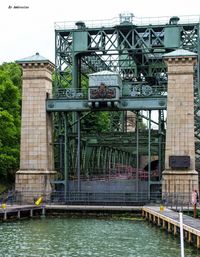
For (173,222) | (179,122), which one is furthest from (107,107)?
(173,222)

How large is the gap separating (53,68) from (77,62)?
12.0 feet

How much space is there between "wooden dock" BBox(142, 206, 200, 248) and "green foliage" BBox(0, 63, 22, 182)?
59.4 feet

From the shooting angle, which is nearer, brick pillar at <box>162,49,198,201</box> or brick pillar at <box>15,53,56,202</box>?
brick pillar at <box>162,49,198,201</box>

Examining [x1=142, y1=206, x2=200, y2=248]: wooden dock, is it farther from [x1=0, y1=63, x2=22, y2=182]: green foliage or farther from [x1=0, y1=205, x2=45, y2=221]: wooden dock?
[x1=0, y1=63, x2=22, y2=182]: green foliage

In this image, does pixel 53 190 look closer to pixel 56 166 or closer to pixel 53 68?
pixel 56 166

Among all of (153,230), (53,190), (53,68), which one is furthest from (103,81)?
(153,230)

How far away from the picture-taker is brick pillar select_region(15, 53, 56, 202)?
5044 cm

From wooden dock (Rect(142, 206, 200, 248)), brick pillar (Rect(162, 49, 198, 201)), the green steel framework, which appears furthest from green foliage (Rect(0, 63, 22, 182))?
wooden dock (Rect(142, 206, 200, 248))

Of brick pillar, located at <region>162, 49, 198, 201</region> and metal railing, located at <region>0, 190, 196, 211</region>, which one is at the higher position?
brick pillar, located at <region>162, 49, 198, 201</region>

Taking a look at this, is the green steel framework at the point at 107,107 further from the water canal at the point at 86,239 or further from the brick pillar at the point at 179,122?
the water canal at the point at 86,239

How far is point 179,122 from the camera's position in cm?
4912

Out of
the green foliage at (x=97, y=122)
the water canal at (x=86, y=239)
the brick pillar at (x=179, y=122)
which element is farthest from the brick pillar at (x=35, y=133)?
the green foliage at (x=97, y=122)

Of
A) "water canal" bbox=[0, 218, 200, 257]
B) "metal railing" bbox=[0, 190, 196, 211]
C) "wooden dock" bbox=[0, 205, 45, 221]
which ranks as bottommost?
"water canal" bbox=[0, 218, 200, 257]

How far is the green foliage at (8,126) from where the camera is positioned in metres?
57.1
